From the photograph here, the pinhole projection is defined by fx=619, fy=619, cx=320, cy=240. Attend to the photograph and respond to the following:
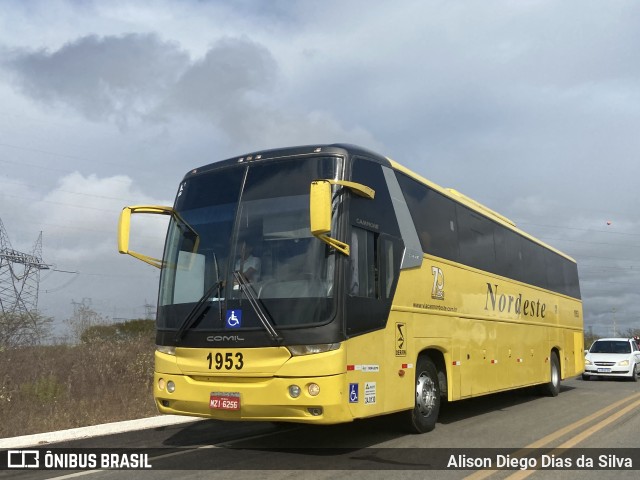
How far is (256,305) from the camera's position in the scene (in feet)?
22.9

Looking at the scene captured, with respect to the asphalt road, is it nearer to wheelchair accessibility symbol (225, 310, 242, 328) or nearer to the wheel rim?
the wheel rim

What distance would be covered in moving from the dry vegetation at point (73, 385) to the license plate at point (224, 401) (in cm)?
417

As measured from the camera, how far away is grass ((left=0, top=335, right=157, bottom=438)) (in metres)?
10.7

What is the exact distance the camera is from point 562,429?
31.1 feet

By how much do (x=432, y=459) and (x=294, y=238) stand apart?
3018 millimetres

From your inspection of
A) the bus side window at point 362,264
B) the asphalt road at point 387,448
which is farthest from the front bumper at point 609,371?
the bus side window at point 362,264

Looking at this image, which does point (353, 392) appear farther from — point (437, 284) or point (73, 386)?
point (73, 386)

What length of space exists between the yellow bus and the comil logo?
0.04m

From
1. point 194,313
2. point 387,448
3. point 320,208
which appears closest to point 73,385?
point 194,313

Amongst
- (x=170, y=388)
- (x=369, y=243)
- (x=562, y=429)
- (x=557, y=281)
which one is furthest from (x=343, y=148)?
(x=557, y=281)

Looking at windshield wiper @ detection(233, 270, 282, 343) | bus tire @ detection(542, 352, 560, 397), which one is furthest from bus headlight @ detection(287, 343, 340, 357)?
bus tire @ detection(542, 352, 560, 397)

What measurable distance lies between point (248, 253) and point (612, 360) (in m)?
18.7

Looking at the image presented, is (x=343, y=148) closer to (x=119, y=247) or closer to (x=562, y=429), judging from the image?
(x=119, y=247)

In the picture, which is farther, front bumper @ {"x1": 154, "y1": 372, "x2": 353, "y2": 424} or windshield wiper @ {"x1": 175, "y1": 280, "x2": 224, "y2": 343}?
windshield wiper @ {"x1": 175, "y1": 280, "x2": 224, "y2": 343}
